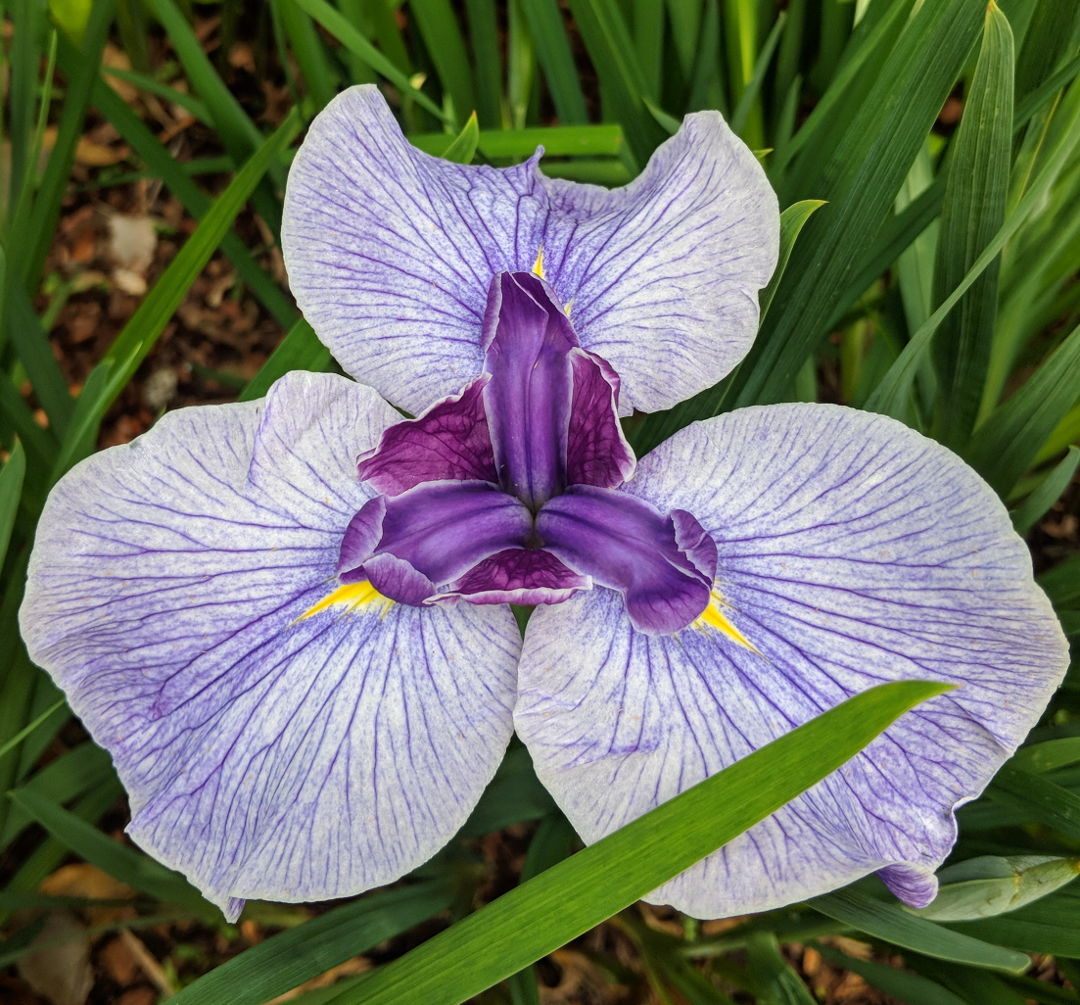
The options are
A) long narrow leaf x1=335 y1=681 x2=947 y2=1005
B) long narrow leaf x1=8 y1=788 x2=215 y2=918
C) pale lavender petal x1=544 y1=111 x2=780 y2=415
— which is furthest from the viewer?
long narrow leaf x1=8 y1=788 x2=215 y2=918

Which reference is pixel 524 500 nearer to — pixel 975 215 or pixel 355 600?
pixel 355 600

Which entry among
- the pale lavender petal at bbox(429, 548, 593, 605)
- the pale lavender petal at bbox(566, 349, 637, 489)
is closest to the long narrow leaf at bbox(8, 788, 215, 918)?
the pale lavender petal at bbox(429, 548, 593, 605)

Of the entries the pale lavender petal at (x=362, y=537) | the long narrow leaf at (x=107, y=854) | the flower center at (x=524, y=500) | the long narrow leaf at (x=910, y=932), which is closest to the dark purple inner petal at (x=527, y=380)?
the flower center at (x=524, y=500)

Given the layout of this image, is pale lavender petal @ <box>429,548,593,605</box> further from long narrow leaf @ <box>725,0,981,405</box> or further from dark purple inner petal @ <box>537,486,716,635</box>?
long narrow leaf @ <box>725,0,981,405</box>

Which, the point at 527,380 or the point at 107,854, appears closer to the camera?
the point at 527,380

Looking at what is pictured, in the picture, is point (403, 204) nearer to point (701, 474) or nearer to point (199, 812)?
point (701, 474)

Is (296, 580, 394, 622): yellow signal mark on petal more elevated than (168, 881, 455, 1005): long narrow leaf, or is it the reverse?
(296, 580, 394, 622): yellow signal mark on petal

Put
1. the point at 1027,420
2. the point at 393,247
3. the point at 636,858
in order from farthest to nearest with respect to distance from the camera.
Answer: the point at 1027,420 → the point at 393,247 → the point at 636,858

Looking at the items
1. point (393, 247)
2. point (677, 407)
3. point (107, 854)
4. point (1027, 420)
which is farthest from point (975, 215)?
point (107, 854)
